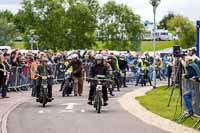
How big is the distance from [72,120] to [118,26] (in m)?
90.3

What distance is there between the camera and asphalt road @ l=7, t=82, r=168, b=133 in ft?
57.0

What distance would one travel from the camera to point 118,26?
110m

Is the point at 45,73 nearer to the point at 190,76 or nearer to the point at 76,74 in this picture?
the point at 76,74

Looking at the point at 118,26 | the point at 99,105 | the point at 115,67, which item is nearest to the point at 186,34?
the point at 118,26

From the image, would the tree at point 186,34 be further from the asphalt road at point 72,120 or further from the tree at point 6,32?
the asphalt road at point 72,120

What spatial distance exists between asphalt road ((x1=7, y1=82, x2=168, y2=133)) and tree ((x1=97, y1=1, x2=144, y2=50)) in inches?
3208

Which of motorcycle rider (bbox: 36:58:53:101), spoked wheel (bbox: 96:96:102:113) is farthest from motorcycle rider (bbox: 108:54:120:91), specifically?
spoked wheel (bbox: 96:96:102:113)

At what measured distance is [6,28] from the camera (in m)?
118

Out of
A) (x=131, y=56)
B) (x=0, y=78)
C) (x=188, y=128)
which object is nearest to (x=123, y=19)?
(x=131, y=56)

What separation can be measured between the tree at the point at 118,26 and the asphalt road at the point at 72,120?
81492mm

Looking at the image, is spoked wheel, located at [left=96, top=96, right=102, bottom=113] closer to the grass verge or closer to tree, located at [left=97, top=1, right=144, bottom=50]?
the grass verge

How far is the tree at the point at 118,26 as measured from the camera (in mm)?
108125

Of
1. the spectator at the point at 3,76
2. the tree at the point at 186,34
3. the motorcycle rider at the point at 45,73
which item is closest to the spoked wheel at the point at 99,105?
the motorcycle rider at the point at 45,73

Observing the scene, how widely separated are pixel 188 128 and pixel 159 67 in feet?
99.8
